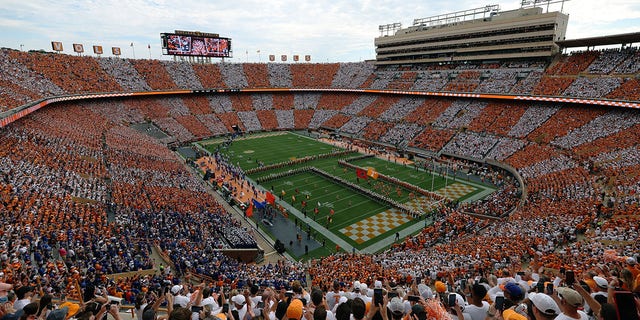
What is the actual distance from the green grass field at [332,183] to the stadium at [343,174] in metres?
0.27

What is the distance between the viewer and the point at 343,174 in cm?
3719

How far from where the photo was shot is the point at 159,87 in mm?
62688

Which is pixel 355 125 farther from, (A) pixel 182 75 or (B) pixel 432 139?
(A) pixel 182 75

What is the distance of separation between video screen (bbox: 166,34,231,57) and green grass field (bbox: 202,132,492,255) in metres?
27.2

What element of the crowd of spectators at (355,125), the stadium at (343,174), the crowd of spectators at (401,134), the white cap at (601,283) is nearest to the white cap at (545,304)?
the stadium at (343,174)

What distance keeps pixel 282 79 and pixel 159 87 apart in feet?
87.1

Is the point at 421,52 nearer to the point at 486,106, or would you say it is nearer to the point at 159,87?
the point at 486,106

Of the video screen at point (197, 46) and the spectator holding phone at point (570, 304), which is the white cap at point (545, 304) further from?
the video screen at point (197, 46)


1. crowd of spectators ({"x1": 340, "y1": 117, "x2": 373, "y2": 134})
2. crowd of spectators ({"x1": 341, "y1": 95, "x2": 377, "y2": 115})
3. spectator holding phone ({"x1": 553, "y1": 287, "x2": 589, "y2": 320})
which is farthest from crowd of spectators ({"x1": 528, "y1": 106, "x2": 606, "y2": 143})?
spectator holding phone ({"x1": 553, "y1": 287, "x2": 589, "y2": 320})

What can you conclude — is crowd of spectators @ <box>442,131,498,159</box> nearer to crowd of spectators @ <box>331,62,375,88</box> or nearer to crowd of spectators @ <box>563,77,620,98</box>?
crowd of spectators @ <box>563,77,620,98</box>

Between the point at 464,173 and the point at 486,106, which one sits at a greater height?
the point at 486,106

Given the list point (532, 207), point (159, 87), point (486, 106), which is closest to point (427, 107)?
point (486, 106)

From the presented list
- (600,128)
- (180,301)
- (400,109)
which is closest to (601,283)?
(180,301)

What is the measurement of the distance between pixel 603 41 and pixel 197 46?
6833 centimetres
